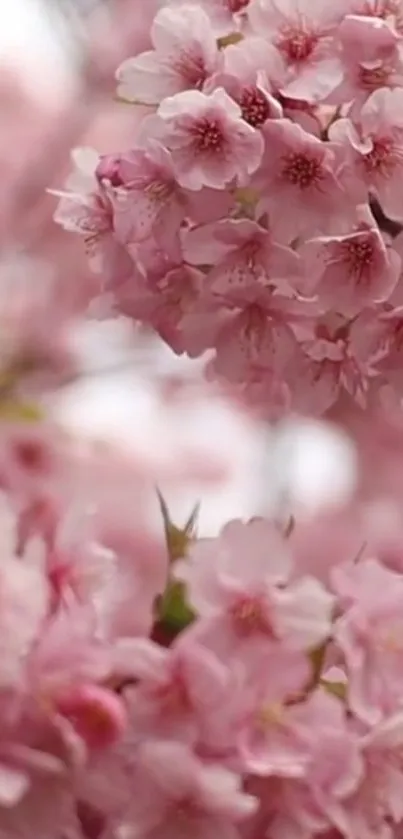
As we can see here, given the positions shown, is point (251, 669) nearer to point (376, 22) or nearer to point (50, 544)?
point (50, 544)

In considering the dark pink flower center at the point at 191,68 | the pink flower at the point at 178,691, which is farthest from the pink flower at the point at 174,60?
the pink flower at the point at 178,691

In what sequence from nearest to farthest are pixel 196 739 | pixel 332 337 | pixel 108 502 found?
1. pixel 196 739
2. pixel 332 337
3. pixel 108 502

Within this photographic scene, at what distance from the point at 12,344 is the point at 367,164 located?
0.40 metres

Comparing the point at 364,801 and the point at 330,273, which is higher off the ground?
the point at 330,273

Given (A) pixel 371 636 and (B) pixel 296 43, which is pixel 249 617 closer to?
(A) pixel 371 636

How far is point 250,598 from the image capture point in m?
A: 0.43

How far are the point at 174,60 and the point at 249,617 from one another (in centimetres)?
22

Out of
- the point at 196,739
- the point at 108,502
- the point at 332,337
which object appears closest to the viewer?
the point at 196,739

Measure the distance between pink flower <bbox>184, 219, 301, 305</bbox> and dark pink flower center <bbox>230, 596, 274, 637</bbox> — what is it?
0.44 feet

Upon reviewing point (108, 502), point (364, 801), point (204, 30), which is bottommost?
point (108, 502)

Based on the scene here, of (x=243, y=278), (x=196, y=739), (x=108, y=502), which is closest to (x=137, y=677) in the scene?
(x=196, y=739)

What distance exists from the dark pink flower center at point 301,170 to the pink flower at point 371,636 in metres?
0.15

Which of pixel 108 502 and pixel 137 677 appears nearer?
pixel 137 677

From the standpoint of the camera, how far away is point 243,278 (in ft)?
1.62
